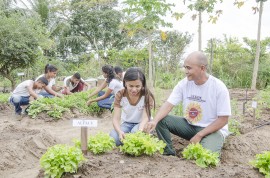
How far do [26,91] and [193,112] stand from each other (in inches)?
180

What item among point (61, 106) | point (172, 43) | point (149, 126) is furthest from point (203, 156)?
point (172, 43)

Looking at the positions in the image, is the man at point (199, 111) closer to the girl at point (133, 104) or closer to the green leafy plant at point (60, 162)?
the girl at point (133, 104)

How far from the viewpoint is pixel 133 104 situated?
3678mm

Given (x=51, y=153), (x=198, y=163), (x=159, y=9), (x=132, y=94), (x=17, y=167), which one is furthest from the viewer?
(x=159, y=9)

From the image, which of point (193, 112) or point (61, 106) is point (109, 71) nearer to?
point (61, 106)

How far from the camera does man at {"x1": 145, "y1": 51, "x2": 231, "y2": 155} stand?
3203mm

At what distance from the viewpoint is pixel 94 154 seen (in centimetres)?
288

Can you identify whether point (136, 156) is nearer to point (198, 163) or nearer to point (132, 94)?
point (198, 163)

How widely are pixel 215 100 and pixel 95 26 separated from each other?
64.5 ft

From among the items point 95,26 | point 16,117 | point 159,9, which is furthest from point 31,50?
point 95,26

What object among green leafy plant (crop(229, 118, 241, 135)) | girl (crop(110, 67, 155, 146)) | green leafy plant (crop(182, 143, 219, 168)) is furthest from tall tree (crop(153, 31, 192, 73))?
green leafy plant (crop(182, 143, 219, 168))

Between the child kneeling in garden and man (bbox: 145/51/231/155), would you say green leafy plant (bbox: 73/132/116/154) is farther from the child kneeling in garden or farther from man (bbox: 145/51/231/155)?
the child kneeling in garden

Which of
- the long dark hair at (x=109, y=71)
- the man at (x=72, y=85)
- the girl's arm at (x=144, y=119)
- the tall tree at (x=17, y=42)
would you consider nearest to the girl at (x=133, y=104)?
the girl's arm at (x=144, y=119)

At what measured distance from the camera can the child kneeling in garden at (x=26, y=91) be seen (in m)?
6.62
